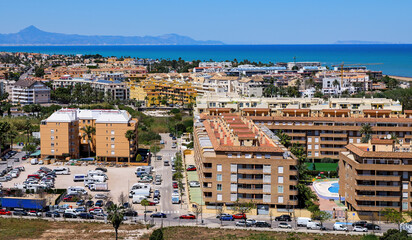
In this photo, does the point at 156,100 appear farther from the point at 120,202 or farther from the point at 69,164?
the point at 120,202

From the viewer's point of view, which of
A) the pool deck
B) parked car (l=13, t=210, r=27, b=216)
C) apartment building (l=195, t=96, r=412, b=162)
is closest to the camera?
parked car (l=13, t=210, r=27, b=216)

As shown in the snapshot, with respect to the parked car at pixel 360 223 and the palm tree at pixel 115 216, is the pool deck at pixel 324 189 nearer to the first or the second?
the parked car at pixel 360 223

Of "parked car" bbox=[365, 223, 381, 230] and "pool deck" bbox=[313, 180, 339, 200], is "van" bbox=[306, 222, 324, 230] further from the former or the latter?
"pool deck" bbox=[313, 180, 339, 200]

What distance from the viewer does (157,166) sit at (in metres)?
57.3

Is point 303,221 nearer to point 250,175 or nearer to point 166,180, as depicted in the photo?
point 250,175

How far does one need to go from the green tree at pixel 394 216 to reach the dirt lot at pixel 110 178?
1977 centimetres

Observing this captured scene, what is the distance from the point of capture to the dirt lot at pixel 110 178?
4791 cm

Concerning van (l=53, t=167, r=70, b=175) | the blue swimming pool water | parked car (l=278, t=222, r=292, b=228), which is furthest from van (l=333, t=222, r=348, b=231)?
van (l=53, t=167, r=70, b=175)

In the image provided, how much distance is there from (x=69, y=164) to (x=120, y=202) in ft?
51.2

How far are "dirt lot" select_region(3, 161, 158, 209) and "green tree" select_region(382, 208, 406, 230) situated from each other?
64.9ft

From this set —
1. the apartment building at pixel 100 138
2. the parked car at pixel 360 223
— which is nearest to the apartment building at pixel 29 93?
the apartment building at pixel 100 138

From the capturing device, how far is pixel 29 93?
107 meters

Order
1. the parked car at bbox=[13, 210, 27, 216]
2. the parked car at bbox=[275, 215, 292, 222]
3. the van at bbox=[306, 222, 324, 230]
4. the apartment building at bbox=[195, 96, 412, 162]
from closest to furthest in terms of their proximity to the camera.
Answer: the van at bbox=[306, 222, 324, 230]
the parked car at bbox=[275, 215, 292, 222]
the parked car at bbox=[13, 210, 27, 216]
the apartment building at bbox=[195, 96, 412, 162]

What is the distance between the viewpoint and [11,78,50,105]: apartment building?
107312 millimetres
